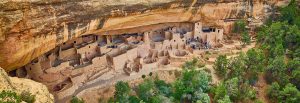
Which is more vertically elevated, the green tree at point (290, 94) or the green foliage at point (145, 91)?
the green foliage at point (145, 91)

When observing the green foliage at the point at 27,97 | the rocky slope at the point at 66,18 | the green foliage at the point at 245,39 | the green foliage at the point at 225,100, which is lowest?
the green foliage at the point at 225,100

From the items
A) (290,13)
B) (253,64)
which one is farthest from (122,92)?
(290,13)

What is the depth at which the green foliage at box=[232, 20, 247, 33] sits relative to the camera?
2156cm

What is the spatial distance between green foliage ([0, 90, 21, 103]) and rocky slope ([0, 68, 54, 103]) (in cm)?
24

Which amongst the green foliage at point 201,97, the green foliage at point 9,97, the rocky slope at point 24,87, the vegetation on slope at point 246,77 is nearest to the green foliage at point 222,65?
the vegetation on slope at point 246,77

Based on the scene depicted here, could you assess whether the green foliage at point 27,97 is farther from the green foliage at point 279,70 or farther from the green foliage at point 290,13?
the green foliage at point 290,13

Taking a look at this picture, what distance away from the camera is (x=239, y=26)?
21656mm

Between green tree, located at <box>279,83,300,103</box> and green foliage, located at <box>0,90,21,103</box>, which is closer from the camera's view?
green foliage, located at <box>0,90,21,103</box>

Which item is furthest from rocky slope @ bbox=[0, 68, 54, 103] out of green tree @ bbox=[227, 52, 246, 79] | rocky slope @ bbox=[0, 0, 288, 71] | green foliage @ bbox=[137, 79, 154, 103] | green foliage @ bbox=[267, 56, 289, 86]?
green foliage @ bbox=[267, 56, 289, 86]

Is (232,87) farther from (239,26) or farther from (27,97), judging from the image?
(27,97)

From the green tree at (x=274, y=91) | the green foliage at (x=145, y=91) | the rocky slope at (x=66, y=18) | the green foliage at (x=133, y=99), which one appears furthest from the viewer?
the green tree at (x=274, y=91)

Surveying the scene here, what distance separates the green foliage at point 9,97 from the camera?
9.16 meters

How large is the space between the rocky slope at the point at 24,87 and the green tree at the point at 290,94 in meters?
11.8

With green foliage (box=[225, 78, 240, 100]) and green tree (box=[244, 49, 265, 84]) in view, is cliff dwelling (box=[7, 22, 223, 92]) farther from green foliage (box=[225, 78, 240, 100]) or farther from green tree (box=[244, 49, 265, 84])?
green foliage (box=[225, 78, 240, 100])
